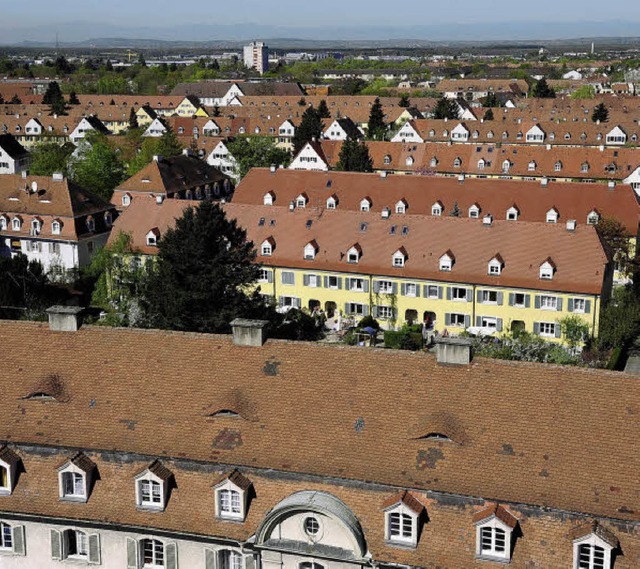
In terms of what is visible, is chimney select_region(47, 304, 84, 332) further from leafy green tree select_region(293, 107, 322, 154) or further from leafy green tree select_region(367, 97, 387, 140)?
leafy green tree select_region(367, 97, 387, 140)

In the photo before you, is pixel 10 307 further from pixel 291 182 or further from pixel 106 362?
pixel 291 182

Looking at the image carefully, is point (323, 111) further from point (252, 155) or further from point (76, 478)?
point (76, 478)

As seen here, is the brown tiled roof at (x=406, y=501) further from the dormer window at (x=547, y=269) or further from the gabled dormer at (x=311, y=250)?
the gabled dormer at (x=311, y=250)

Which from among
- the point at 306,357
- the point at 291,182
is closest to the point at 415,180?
the point at 291,182

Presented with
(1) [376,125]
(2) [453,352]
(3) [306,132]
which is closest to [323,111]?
(1) [376,125]

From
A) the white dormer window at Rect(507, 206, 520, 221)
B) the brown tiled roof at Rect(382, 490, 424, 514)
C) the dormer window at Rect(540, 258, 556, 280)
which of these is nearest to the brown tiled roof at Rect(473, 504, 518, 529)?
the brown tiled roof at Rect(382, 490, 424, 514)

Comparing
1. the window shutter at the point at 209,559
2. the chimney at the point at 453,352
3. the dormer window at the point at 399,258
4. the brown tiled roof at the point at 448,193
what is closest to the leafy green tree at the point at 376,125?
the brown tiled roof at the point at 448,193

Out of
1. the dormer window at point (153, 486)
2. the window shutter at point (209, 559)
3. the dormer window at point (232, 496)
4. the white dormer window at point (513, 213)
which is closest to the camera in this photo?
the dormer window at point (232, 496)
